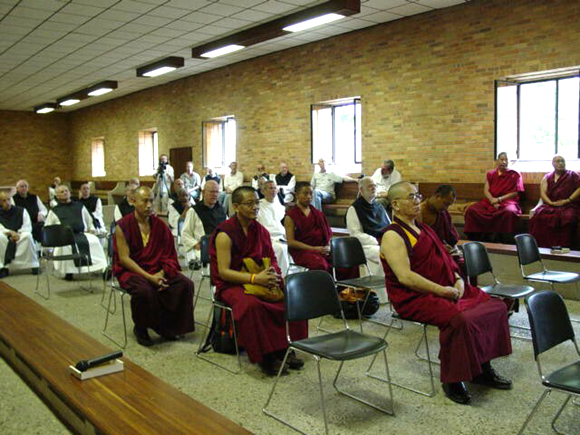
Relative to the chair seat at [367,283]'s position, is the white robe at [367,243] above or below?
above

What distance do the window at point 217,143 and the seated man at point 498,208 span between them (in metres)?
6.90

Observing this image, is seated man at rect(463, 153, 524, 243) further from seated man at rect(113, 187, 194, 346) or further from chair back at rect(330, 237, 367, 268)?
seated man at rect(113, 187, 194, 346)

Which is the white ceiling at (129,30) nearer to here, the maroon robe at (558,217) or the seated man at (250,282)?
the maroon robe at (558,217)

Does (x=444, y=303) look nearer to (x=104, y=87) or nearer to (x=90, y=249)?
(x=90, y=249)

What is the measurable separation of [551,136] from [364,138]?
9.79 ft

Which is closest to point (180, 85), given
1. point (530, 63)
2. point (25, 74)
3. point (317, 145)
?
point (25, 74)

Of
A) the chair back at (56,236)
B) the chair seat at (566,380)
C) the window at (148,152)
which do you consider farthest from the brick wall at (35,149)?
the chair seat at (566,380)

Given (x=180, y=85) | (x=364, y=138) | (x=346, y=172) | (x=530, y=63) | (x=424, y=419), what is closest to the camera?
(x=424, y=419)

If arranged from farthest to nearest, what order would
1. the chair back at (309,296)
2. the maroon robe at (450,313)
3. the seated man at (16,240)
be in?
1. the seated man at (16,240)
2. the chair back at (309,296)
3. the maroon robe at (450,313)

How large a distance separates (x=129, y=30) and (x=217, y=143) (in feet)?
15.4

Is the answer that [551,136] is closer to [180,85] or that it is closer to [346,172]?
[346,172]

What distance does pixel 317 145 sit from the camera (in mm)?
10648

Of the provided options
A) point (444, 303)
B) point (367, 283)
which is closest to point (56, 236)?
point (367, 283)

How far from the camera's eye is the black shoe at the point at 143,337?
425 cm
